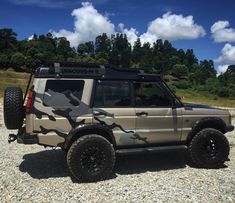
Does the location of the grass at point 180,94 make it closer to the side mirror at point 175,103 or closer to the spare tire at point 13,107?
the spare tire at point 13,107

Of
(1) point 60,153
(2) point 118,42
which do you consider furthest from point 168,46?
(1) point 60,153

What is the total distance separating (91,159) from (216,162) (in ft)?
9.56

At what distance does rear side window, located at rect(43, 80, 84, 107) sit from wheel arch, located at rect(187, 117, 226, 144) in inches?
104

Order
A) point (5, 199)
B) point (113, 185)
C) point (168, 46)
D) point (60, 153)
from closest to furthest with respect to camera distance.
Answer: point (5, 199) < point (113, 185) < point (60, 153) < point (168, 46)

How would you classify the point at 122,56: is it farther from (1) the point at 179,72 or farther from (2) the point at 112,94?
(2) the point at 112,94

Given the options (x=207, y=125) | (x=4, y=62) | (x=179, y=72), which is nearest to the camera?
(x=207, y=125)

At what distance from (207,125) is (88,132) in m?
2.82

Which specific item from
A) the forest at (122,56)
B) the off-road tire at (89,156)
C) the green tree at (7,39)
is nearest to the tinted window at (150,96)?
the off-road tire at (89,156)

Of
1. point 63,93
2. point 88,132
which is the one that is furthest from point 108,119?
point 63,93

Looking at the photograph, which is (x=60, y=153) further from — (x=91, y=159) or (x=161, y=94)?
(x=161, y=94)

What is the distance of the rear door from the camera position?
23.6ft

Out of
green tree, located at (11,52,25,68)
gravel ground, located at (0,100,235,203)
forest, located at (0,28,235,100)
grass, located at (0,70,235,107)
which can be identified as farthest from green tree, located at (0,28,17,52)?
gravel ground, located at (0,100,235,203)

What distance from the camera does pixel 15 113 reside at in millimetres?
6969

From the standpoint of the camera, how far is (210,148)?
813cm
